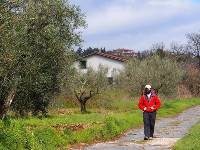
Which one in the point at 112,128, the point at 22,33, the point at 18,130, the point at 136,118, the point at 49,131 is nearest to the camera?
the point at 18,130

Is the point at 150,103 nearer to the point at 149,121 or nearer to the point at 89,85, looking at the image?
the point at 149,121

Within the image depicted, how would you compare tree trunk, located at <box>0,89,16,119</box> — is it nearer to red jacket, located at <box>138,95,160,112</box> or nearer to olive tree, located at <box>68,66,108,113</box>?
red jacket, located at <box>138,95,160,112</box>

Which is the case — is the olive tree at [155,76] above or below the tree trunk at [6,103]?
above

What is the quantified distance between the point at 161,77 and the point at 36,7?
145 feet

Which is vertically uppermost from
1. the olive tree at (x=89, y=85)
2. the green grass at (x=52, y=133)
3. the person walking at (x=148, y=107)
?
the olive tree at (x=89, y=85)

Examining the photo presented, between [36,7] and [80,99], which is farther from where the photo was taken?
[80,99]

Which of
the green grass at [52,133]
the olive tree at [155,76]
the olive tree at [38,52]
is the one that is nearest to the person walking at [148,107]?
the green grass at [52,133]

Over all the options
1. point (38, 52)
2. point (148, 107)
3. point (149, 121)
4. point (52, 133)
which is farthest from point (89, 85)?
point (52, 133)

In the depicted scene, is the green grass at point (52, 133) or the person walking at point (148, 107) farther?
the person walking at point (148, 107)

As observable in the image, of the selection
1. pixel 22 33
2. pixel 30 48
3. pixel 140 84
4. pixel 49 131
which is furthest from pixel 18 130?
pixel 140 84

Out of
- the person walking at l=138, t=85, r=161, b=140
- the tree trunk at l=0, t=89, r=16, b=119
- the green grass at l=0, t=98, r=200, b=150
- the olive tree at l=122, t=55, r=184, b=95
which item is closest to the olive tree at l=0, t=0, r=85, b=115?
the tree trunk at l=0, t=89, r=16, b=119

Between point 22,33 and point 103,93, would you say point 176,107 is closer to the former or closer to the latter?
point 103,93

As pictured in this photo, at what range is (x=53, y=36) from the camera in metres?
26.1

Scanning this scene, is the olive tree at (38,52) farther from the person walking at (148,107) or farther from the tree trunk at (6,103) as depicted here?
the person walking at (148,107)
